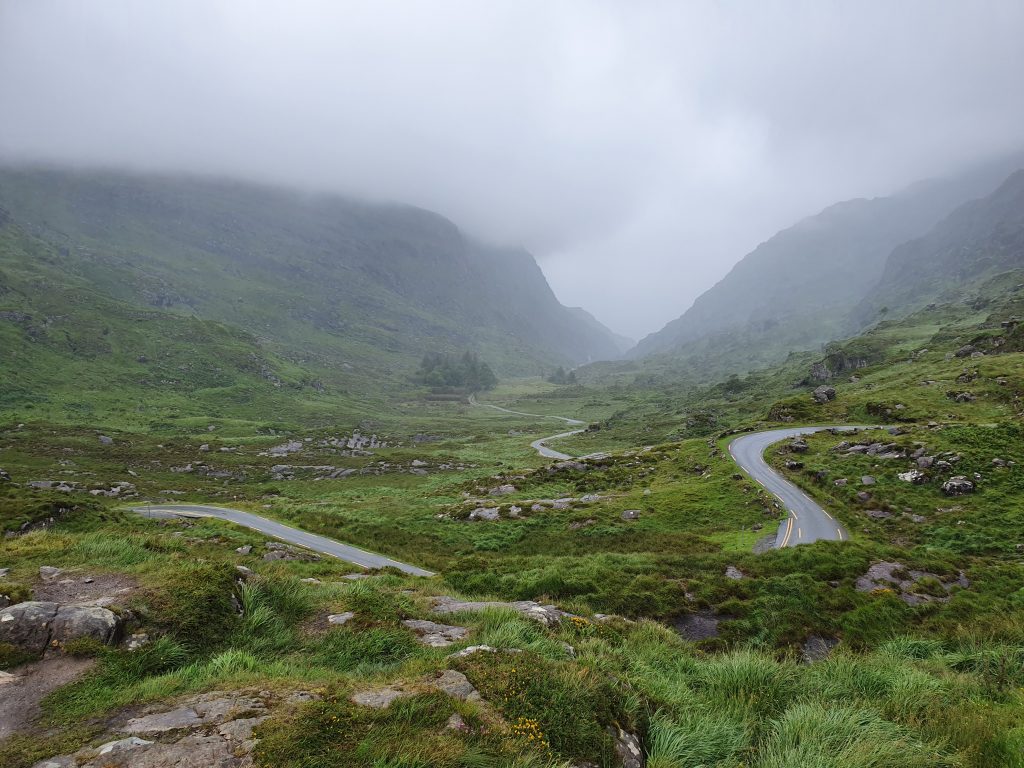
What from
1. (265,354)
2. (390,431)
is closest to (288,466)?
(390,431)

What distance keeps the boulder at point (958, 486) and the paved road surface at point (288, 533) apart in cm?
3678

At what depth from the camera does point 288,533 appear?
36.4m

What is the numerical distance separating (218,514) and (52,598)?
40986 millimetres

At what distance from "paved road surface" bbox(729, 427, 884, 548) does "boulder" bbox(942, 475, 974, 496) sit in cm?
761

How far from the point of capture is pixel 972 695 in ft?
23.7

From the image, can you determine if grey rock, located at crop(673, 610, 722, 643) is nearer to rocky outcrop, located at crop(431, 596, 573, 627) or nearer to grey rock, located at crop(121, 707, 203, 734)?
rocky outcrop, located at crop(431, 596, 573, 627)

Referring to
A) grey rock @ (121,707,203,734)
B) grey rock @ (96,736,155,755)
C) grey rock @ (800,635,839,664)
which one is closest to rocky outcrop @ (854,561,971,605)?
grey rock @ (800,635,839,664)

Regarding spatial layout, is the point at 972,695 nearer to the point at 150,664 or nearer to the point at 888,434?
the point at 150,664

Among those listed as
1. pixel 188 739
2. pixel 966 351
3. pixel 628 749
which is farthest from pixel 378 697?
pixel 966 351

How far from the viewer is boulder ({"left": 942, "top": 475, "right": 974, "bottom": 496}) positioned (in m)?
30.6

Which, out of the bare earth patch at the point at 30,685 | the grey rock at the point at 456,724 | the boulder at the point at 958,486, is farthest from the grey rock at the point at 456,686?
the boulder at the point at 958,486

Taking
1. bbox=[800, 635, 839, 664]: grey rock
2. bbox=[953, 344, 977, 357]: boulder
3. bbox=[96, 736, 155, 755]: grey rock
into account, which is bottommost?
bbox=[800, 635, 839, 664]: grey rock

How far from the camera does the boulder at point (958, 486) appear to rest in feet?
100

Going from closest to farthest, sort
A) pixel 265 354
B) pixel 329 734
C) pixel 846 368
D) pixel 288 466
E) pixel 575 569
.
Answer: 1. pixel 329 734
2. pixel 575 569
3. pixel 288 466
4. pixel 846 368
5. pixel 265 354
